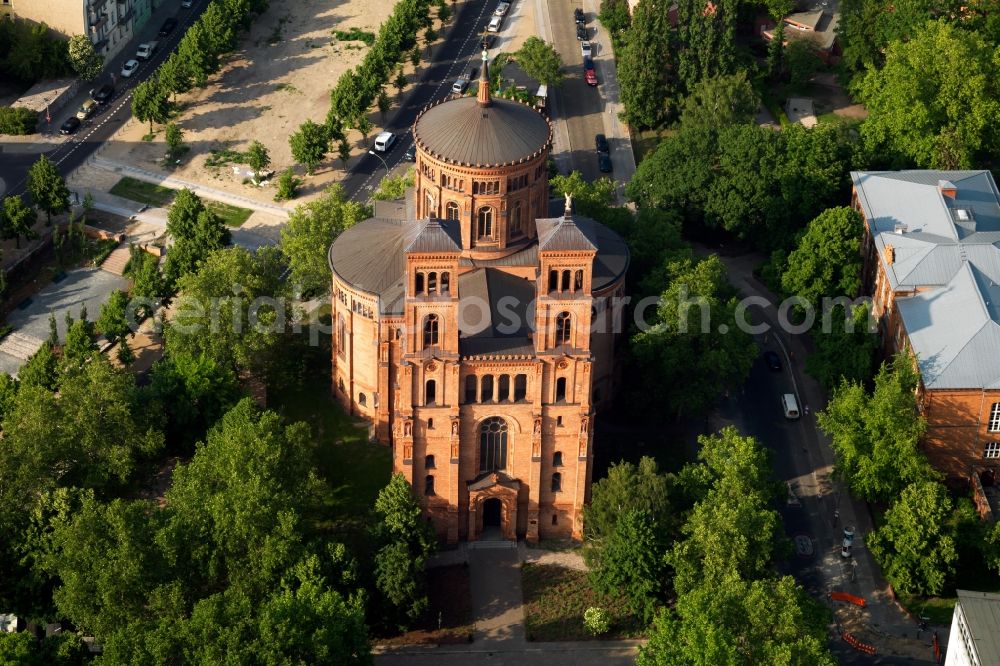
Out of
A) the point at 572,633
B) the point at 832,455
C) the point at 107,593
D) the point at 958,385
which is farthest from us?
the point at 832,455

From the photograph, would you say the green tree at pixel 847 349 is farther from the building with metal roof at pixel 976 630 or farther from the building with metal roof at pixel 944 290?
the building with metal roof at pixel 976 630

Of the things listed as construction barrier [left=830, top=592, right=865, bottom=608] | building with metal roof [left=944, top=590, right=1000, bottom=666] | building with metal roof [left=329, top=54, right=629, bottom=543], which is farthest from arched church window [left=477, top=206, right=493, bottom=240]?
building with metal roof [left=944, top=590, right=1000, bottom=666]

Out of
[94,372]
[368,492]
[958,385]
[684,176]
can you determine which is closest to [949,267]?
[958,385]

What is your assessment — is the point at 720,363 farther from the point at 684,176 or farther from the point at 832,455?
the point at 684,176

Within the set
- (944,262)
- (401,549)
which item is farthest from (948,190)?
(401,549)

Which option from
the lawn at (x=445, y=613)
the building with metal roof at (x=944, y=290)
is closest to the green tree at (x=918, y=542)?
the building with metal roof at (x=944, y=290)

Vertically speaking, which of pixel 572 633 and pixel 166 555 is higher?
pixel 166 555
